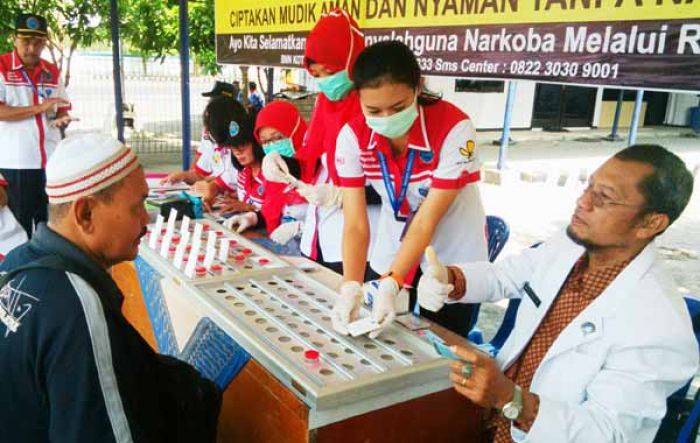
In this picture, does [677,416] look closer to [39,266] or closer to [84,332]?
[84,332]

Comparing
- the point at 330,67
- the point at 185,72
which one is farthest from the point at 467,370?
the point at 185,72

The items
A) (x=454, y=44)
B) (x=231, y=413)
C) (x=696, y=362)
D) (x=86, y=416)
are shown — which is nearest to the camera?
(x=86, y=416)

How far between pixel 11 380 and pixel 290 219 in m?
1.86

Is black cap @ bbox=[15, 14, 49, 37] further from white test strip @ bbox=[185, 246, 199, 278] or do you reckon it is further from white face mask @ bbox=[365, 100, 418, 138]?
white face mask @ bbox=[365, 100, 418, 138]

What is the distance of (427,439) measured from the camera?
1.43 m

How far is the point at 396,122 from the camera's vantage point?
71.7 inches

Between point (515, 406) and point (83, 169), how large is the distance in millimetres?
1020

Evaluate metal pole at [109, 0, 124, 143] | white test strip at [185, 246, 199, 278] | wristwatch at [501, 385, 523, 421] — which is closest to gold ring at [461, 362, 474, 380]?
wristwatch at [501, 385, 523, 421]

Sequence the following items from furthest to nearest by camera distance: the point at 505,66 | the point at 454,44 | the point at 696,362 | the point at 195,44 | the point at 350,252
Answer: the point at 195,44, the point at 454,44, the point at 505,66, the point at 350,252, the point at 696,362

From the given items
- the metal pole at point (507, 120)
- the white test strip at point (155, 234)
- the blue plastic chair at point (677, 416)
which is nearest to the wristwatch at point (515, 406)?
the blue plastic chair at point (677, 416)

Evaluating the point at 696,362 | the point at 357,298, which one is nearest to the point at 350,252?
the point at 357,298

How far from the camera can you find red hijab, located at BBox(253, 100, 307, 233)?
2787 millimetres

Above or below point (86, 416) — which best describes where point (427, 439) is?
below

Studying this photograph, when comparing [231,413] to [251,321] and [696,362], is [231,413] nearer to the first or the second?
[251,321]
